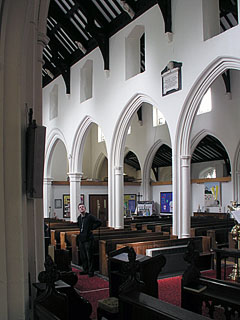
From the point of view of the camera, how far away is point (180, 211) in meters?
9.26

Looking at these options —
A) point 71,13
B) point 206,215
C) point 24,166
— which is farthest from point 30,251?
point 206,215

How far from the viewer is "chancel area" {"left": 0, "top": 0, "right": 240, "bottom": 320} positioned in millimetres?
3137

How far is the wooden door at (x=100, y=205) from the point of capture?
18.0 meters

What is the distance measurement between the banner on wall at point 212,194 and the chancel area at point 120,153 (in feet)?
0.18

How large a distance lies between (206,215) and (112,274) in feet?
36.9

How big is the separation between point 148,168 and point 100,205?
10.1 feet

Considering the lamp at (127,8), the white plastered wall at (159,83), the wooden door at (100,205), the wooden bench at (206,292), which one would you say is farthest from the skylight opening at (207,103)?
the wooden bench at (206,292)

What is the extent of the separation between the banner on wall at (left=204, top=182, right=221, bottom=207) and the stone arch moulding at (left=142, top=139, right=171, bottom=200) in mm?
2712

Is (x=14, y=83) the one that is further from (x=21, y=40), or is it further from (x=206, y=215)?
(x=206, y=215)

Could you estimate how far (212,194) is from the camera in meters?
15.9

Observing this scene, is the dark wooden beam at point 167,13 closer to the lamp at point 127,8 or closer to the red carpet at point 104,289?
the lamp at point 127,8

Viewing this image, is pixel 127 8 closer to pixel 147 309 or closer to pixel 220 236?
pixel 220 236

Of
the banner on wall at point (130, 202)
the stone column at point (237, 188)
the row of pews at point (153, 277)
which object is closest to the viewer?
the row of pews at point (153, 277)

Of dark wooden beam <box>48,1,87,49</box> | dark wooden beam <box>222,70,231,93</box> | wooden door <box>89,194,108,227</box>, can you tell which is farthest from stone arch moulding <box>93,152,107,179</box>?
dark wooden beam <box>222,70,231,93</box>
